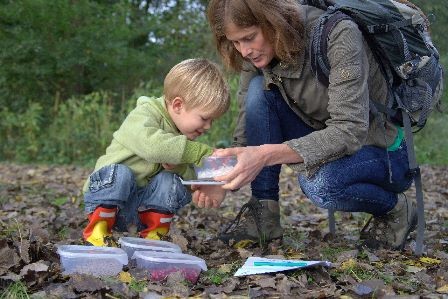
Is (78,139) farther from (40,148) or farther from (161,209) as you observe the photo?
(161,209)

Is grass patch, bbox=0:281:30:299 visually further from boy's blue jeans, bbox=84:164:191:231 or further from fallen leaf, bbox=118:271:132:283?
boy's blue jeans, bbox=84:164:191:231

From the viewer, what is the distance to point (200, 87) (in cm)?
302

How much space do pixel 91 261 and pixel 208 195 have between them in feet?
2.91

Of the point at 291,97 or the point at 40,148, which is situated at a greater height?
the point at 291,97

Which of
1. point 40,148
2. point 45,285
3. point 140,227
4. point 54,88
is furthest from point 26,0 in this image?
point 45,285

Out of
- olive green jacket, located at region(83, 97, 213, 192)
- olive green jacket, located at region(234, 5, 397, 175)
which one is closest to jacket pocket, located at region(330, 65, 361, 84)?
olive green jacket, located at region(234, 5, 397, 175)

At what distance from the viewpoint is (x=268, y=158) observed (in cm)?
275

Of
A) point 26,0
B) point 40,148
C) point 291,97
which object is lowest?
point 40,148

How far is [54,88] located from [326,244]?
37.3 feet

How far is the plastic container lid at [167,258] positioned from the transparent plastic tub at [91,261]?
0.09 metres

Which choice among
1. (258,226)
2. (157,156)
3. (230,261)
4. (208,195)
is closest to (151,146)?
(157,156)

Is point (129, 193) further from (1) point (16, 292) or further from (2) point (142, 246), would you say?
(1) point (16, 292)

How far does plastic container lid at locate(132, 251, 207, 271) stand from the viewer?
246cm

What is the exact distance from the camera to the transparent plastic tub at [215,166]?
2820 millimetres
